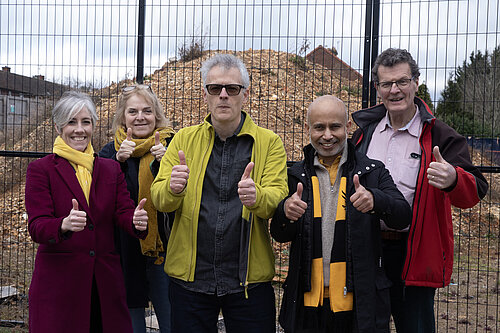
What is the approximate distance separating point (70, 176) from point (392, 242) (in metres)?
1.87

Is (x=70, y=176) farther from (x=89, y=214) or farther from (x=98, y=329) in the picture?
(x=98, y=329)

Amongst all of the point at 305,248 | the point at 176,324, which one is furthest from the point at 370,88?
the point at 176,324

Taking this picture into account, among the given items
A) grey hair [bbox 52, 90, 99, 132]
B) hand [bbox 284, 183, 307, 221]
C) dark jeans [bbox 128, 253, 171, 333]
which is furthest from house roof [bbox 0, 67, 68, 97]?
hand [bbox 284, 183, 307, 221]

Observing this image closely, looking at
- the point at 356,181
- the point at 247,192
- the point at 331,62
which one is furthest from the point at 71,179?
the point at 331,62

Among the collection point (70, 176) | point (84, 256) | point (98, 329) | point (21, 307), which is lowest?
point (21, 307)

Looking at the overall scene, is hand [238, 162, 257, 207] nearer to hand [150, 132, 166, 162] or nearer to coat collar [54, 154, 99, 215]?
hand [150, 132, 166, 162]

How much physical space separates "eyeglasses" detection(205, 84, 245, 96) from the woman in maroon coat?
0.74 m

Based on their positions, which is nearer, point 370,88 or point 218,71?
point 218,71

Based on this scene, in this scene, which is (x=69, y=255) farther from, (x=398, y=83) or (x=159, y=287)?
(x=398, y=83)

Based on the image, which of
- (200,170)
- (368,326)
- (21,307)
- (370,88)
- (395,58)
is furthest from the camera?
(21,307)

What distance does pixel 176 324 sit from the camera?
2557mm

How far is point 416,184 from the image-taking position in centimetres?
260

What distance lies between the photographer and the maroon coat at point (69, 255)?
8.41ft

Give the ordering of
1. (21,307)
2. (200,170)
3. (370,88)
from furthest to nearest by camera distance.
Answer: (21,307) < (370,88) < (200,170)
